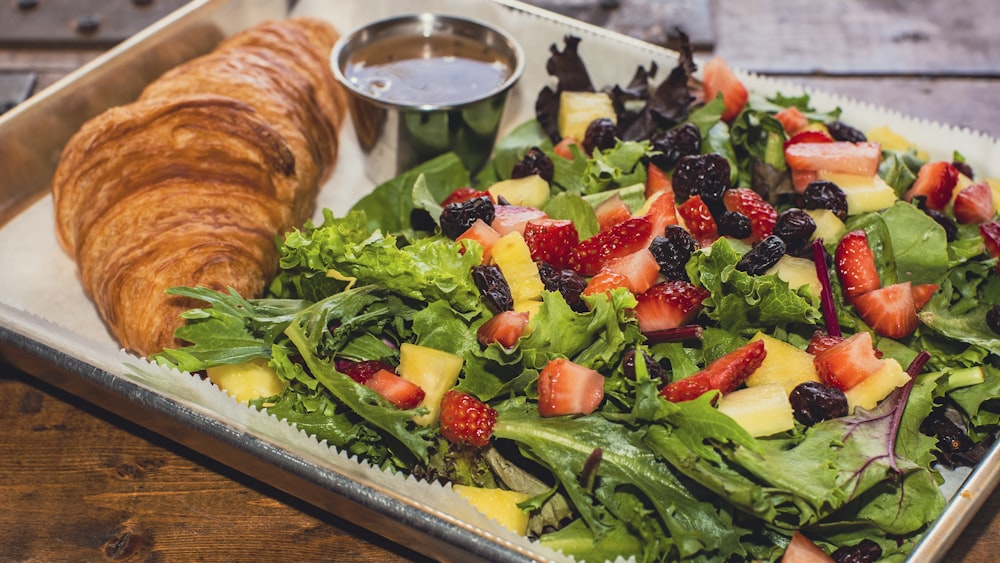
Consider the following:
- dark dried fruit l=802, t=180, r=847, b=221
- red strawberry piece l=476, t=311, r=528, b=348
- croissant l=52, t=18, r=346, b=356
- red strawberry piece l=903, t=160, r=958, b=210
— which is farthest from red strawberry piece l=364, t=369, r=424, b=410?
red strawberry piece l=903, t=160, r=958, b=210

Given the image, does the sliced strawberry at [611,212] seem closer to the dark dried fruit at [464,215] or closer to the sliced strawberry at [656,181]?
the sliced strawberry at [656,181]

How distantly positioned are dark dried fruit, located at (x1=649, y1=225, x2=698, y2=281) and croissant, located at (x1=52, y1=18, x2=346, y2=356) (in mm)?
1228

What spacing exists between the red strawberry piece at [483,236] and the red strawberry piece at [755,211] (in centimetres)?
76

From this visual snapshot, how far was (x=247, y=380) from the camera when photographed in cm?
242

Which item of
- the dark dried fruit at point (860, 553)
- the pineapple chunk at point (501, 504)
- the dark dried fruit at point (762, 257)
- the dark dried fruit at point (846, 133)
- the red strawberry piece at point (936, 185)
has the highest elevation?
the dark dried fruit at point (846, 133)

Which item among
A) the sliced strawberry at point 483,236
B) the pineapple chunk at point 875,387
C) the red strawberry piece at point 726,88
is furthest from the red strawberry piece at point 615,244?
the red strawberry piece at point 726,88

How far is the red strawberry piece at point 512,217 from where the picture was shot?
2656 mm

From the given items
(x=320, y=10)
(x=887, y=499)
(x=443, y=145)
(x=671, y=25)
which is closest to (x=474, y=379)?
(x=887, y=499)

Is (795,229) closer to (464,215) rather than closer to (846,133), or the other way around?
(846,133)

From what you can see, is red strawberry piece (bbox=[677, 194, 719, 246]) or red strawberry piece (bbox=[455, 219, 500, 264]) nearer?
red strawberry piece (bbox=[455, 219, 500, 264])

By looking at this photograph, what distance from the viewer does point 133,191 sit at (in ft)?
9.66

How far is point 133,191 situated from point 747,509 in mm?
2157

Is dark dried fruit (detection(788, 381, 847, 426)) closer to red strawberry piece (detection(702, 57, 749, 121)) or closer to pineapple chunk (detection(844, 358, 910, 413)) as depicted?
pineapple chunk (detection(844, 358, 910, 413))

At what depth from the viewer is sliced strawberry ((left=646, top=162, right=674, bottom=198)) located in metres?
2.92
